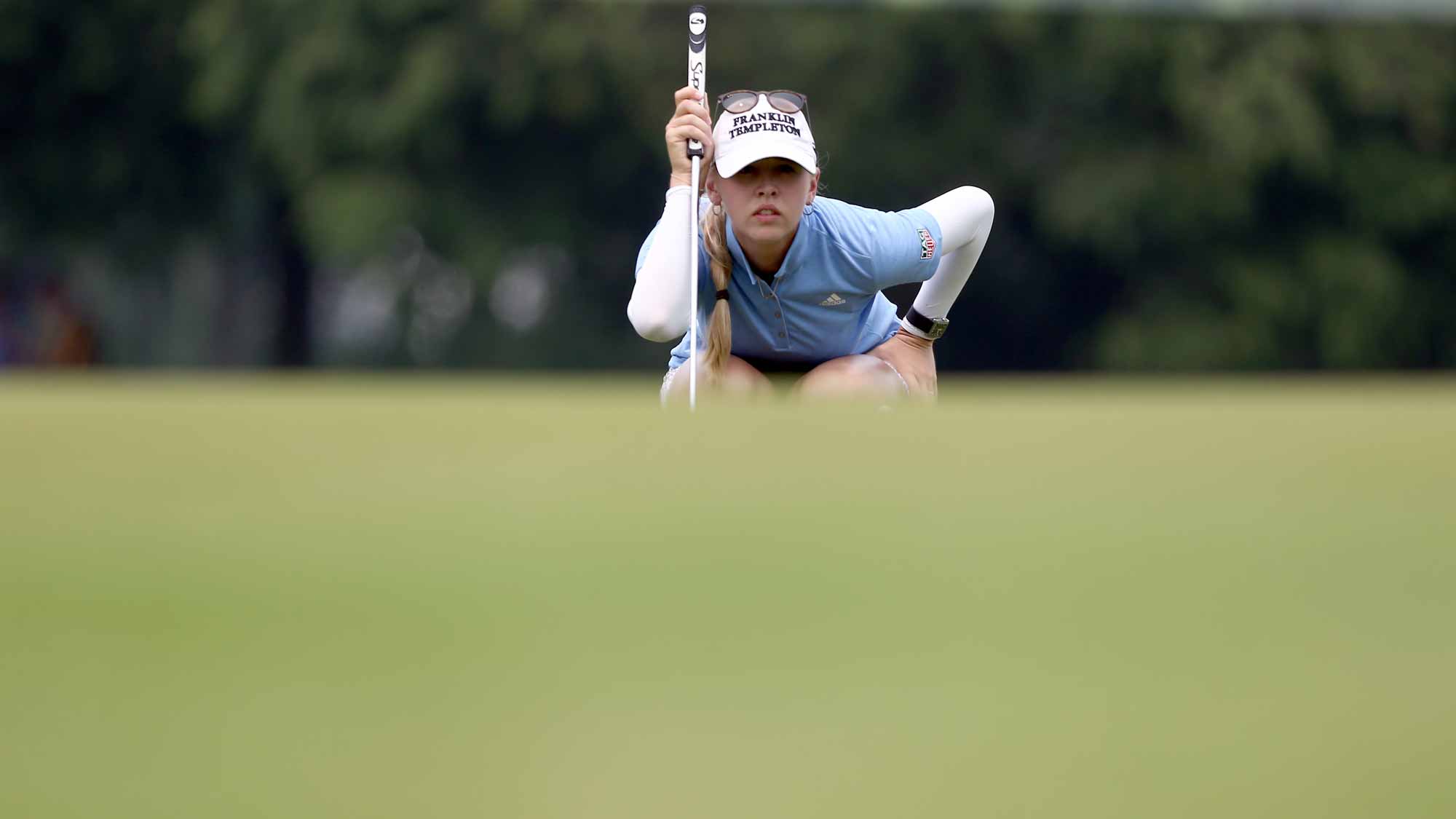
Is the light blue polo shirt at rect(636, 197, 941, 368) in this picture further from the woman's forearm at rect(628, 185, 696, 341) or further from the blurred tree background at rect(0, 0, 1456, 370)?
the blurred tree background at rect(0, 0, 1456, 370)

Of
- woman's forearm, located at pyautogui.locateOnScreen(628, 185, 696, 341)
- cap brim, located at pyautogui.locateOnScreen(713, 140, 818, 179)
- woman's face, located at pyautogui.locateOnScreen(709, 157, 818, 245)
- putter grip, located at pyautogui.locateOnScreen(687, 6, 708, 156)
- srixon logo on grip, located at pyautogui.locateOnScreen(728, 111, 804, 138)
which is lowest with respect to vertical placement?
woman's forearm, located at pyautogui.locateOnScreen(628, 185, 696, 341)

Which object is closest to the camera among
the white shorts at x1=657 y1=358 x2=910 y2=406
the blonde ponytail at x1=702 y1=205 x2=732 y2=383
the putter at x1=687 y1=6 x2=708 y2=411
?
the putter at x1=687 y1=6 x2=708 y2=411

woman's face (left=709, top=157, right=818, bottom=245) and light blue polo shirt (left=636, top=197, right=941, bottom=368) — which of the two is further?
light blue polo shirt (left=636, top=197, right=941, bottom=368)

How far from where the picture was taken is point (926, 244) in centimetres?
521

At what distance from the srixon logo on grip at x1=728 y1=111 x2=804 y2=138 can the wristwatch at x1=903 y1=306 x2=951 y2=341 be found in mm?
1296

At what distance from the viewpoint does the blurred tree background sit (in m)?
23.3

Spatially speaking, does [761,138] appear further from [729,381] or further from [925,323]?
[925,323]

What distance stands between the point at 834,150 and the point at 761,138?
1846cm

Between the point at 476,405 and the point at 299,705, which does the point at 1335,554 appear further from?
the point at 476,405

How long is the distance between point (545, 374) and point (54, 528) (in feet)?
70.6

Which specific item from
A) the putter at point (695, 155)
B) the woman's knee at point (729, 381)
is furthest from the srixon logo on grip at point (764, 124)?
the woman's knee at point (729, 381)

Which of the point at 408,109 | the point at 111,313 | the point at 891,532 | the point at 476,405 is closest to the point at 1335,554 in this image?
the point at 891,532

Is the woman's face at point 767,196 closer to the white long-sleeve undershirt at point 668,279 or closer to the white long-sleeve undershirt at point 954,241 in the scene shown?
the white long-sleeve undershirt at point 668,279

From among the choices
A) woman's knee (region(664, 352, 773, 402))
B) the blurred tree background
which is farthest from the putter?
the blurred tree background
